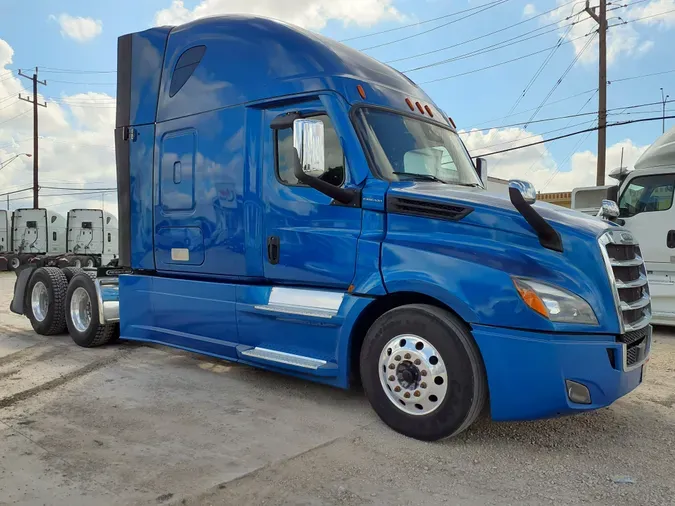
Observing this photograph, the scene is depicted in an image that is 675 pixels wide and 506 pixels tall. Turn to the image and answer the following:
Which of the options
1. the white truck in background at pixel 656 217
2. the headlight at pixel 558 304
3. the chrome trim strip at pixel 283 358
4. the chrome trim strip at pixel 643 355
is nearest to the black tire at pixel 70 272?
the chrome trim strip at pixel 283 358

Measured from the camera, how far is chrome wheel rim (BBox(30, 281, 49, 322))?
8.37m

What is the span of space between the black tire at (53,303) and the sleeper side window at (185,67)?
382 cm

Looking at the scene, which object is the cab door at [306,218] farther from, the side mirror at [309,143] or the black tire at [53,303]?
the black tire at [53,303]

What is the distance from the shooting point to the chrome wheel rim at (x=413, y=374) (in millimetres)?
3820

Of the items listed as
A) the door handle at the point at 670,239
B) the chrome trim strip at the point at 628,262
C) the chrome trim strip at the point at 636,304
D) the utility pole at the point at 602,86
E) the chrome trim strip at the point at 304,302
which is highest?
the utility pole at the point at 602,86

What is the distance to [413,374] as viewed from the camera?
12.9ft

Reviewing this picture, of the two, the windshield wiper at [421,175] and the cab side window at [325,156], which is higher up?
the cab side window at [325,156]

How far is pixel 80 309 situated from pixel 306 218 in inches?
180

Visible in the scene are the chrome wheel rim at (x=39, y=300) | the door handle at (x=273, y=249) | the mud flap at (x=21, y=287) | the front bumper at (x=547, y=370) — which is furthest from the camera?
the mud flap at (x=21, y=287)

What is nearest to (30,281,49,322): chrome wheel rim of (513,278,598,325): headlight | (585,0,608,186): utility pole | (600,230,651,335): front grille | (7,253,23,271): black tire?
(513,278,598,325): headlight

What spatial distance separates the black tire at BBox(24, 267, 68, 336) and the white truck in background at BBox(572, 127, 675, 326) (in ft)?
27.4

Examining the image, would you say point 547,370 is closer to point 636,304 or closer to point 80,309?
point 636,304

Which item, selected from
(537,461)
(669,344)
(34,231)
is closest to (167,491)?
(537,461)

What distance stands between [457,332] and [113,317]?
4.93 metres
